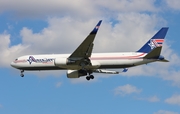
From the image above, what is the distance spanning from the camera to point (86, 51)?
68500mm

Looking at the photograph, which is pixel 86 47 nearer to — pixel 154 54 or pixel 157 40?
pixel 154 54

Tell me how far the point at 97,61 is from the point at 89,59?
125cm

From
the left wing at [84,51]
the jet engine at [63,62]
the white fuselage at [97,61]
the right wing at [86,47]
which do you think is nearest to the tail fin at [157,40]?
the white fuselage at [97,61]

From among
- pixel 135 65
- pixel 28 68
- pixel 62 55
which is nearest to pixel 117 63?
pixel 135 65

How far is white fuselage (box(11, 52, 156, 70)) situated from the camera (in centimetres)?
6995

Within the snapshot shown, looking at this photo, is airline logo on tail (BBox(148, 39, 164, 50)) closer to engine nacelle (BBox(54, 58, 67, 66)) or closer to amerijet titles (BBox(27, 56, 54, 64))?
engine nacelle (BBox(54, 58, 67, 66))

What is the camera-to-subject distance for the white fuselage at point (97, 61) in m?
69.9

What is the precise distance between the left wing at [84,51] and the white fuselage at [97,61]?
3.50 ft

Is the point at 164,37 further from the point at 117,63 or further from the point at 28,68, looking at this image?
the point at 28,68

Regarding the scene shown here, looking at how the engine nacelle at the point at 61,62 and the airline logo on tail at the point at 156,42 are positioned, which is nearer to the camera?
the engine nacelle at the point at 61,62

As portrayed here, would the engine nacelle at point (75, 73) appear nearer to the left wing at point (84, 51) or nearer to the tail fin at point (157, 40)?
the left wing at point (84, 51)

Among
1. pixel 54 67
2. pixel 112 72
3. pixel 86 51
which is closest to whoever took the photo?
pixel 86 51

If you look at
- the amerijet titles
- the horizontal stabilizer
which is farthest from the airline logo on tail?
the amerijet titles

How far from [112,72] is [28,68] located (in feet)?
42.9
